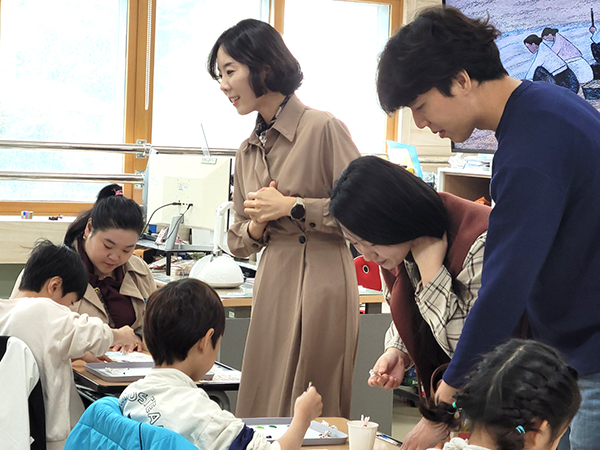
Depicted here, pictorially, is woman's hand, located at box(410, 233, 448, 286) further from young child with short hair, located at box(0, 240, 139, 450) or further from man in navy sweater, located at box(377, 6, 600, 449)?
young child with short hair, located at box(0, 240, 139, 450)

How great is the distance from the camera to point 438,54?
4.32ft

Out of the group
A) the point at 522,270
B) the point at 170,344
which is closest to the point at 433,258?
the point at 522,270

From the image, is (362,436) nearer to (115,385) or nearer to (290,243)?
(290,243)

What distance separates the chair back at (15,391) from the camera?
2.04m

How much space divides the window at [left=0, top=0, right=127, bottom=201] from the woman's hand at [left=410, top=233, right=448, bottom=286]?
4184mm

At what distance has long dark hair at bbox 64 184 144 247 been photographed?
2.71m

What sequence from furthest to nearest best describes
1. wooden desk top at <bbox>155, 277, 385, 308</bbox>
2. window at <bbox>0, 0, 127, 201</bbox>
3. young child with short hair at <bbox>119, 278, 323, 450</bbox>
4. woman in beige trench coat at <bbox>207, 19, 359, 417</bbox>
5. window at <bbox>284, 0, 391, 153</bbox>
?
window at <bbox>284, 0, 391, 153</bbox>
window at <bbox>0, 0, 127, 201</bbox>
wooden desk top at <bbox>155, 277, 385, 308</bbox>
woman in beige trench coat at <bbox>207, 19, 359, 417</bbox>
young child with short hair at <bbox>119, 278, 323, 450</bbox>

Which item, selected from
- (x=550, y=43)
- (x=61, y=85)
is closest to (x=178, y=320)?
(x=550, y=43)

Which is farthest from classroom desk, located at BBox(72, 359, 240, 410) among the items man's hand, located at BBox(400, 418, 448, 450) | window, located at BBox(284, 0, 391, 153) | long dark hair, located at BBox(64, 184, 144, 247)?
window, located at BBox(284, 0, 391, 153)

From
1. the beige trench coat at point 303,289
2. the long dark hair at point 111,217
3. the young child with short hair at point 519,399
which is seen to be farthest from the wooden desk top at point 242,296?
the young child with short hair at point 519,399

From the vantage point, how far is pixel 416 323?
163 cm

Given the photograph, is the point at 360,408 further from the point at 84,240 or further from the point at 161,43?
the point at 161,43

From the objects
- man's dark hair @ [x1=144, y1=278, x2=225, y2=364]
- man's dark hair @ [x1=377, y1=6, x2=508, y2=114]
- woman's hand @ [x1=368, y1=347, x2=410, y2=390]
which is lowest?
woman's hand @ [x1=368, y1=347, x2=410, y2=390]

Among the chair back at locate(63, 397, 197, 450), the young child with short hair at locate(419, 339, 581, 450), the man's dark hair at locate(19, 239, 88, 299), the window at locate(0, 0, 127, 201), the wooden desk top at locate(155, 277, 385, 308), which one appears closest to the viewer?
the young child with short hair at locate(419, 339, 581, 450)
